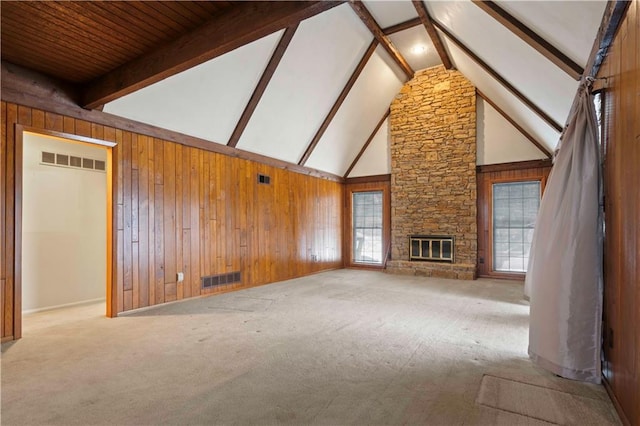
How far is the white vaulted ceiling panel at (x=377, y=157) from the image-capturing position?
8031 millimetres

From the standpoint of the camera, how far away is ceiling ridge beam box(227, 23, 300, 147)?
167 inches

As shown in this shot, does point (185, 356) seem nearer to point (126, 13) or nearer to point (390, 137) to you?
point (126, 13)

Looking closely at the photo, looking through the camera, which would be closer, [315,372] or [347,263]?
[315,372]

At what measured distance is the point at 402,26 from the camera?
5.37 meters

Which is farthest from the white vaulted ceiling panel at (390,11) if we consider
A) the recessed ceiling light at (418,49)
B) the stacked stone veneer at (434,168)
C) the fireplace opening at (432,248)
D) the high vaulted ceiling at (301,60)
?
the fireplace opening at (432,248)

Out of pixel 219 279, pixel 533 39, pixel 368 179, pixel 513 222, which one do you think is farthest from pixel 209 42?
pixel 513 222

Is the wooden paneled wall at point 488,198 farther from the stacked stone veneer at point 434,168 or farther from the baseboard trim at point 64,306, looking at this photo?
the baseboard trim at point 64,306

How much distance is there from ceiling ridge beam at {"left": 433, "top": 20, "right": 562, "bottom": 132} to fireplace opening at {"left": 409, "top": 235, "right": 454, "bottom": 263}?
304cm

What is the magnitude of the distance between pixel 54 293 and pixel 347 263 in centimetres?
607

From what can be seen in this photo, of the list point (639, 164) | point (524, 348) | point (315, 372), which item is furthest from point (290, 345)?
point (639, 164)

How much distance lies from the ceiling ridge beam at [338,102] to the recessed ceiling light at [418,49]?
1032 millimetres

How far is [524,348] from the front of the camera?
285 cm

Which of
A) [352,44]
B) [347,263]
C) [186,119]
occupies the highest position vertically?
[352,44]

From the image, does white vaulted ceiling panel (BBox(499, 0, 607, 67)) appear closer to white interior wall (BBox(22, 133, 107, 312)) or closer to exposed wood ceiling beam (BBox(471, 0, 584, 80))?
exposed wood ceiling beam (BBox(471, 0, 584, 80))
